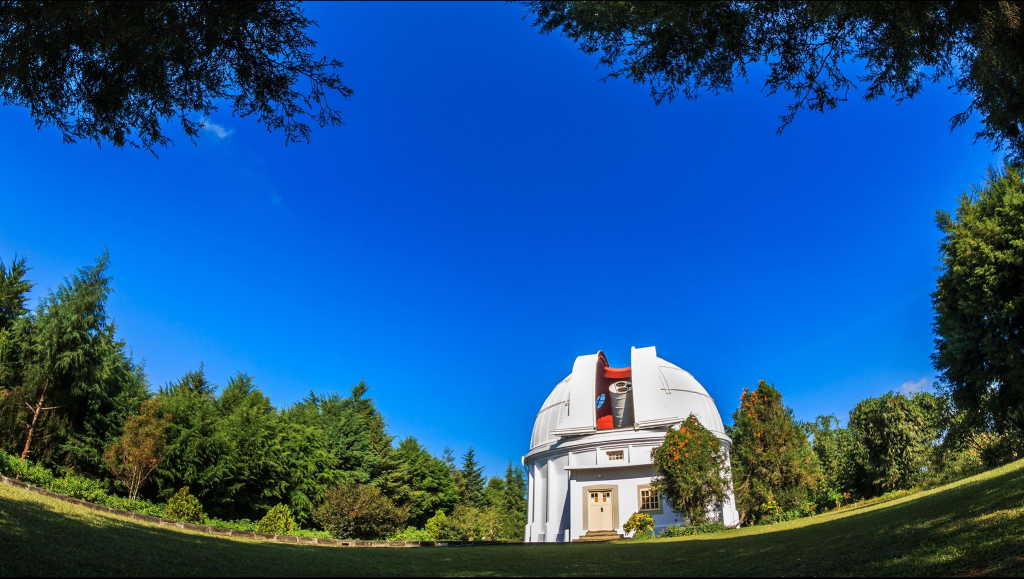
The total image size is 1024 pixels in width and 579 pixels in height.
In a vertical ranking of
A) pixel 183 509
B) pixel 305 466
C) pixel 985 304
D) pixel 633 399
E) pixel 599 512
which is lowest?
pixel 183 509

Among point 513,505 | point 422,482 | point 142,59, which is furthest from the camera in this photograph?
point 513,505

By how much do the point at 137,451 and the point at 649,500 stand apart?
68.8ft

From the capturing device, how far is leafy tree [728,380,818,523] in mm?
24375

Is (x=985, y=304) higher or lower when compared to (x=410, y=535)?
higher

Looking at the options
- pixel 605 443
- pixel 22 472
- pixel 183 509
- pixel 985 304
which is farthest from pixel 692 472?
pixel 22 472

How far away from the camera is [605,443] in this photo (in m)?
25.9

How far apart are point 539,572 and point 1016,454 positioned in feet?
91.8

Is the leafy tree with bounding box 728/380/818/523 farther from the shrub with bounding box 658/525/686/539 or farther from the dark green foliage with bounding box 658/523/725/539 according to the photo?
the shrub with bounding box 658/525/686/539

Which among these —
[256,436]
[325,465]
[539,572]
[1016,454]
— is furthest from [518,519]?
[539,572]

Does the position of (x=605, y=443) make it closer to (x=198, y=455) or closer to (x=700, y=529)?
(x=700, y=529)

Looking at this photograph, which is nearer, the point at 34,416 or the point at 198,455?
the point at 34,416

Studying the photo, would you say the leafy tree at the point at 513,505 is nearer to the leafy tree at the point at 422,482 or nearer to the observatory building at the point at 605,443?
the leafy tree at the point at 422,482

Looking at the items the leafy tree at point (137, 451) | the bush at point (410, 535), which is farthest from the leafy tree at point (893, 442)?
the leafy tree at point (137, 451)

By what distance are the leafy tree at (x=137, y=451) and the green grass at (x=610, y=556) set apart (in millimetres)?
8166
